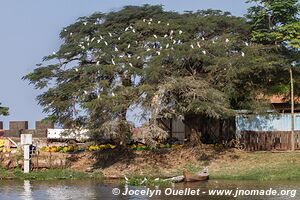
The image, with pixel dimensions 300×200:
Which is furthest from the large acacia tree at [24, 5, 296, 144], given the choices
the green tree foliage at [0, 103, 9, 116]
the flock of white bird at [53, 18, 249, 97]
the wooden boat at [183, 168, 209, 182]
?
the green tree foliage at [0, 103, 9, 116]

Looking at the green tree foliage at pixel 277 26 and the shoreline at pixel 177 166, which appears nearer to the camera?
the shoreline at pixel 177 166

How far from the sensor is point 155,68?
2842 centimetres

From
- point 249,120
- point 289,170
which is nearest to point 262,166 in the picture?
point 289,170

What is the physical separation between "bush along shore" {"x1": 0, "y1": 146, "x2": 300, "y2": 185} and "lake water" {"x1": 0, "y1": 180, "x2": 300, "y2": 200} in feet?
6.00

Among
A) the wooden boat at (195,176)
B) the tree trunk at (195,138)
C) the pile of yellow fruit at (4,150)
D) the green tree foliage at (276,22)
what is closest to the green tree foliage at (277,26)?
the green tree foliage at (276,22)

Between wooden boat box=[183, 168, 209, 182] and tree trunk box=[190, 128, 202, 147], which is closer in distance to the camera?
wooden boat box=[183, 168, 209, 182]

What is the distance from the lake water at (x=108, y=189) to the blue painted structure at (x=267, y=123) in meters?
6.82

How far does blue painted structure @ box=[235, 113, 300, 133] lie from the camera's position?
105ft

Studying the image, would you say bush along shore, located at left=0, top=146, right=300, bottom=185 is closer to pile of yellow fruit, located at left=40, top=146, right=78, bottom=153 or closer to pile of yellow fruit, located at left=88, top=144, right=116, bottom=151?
pile of yellow fruit, located at left=88, top=144, right=116, bottom=151

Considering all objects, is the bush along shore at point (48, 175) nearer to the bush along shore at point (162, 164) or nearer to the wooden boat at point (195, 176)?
the bush along shore at point (162, 164)

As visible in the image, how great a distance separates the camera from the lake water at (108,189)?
21.2m

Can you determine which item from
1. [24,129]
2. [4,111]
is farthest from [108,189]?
[24,129]

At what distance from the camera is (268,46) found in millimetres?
31297

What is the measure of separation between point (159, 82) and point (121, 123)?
2.76m
